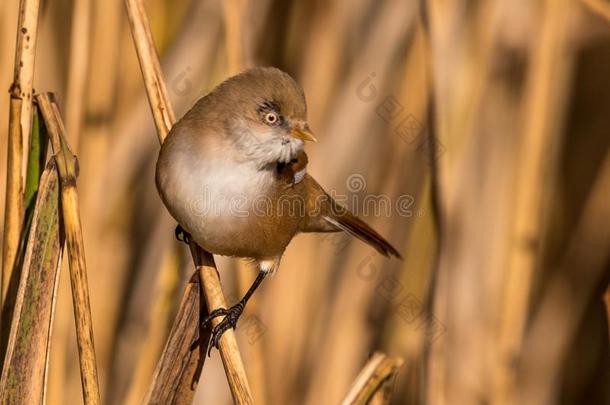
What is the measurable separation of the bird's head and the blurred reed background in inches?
11.3

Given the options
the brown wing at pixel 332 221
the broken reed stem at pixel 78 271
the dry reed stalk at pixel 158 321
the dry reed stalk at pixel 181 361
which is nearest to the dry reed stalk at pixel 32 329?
the broken reed stem at pixel 78 271

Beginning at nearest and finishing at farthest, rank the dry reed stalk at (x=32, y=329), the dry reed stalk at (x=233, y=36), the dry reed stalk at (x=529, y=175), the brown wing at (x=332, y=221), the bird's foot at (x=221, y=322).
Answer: the dry reed stalk at (x=32, y=329) → the bird's foot at (x=221, y=322) → the dry reed stalk at (x=233, y=36) → the dry reed stalk at (x=529, y=175) → the brown wing at (x=332, y=221)

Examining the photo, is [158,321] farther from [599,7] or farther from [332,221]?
[599,7]

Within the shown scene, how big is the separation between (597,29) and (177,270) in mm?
1866

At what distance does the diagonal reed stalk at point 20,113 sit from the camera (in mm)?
1779

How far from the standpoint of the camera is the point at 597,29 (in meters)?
3.32

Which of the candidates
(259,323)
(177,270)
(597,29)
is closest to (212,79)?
(177,270)

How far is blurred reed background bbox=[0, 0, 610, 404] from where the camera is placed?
2615mm

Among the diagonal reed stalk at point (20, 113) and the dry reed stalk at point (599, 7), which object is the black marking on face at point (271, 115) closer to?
the diagonal reed stalk at point (20, 113)

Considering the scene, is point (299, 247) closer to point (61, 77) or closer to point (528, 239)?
point (528, 239)

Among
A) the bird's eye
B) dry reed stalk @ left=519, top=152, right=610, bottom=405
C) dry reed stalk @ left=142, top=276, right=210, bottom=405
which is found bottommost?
dry reed stalk @ left=519, top=152, right=610, bottom=405

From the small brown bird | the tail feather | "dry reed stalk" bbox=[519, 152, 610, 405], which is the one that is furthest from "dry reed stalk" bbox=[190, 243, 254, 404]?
"dry reed stalk" bbox=[519, 152, 610, 405]

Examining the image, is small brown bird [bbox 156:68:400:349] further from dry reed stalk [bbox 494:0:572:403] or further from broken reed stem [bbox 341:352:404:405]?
dry reed stalk [bbox 494:0:572:403]

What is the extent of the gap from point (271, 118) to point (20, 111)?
640 millimetres
